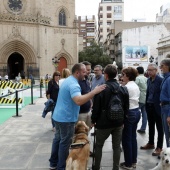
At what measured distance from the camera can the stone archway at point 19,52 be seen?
106ft

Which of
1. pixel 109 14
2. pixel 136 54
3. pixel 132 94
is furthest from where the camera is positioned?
pixel 109 14

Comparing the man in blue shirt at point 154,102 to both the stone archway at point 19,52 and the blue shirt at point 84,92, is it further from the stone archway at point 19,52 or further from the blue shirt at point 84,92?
the stone archway at point 19,52

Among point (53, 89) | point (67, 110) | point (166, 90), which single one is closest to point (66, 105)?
point (67, 110)

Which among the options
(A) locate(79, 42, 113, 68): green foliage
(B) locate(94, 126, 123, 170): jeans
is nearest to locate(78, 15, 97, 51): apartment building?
(A) locate(79, 42, 113, 68): green foliage

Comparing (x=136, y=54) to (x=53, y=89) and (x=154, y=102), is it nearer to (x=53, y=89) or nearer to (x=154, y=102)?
(x=53, y=89)

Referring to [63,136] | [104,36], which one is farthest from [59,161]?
[104,36]

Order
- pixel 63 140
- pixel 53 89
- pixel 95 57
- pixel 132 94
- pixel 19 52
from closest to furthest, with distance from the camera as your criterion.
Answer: pixel 63 140 < pixel 132 94 < pixel 53 89 < pixel 19 52 < pixel 95 57

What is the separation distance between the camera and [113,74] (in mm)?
4078

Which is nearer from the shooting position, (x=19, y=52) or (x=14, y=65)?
(x=19, y=52)

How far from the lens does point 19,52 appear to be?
33500 millimetres

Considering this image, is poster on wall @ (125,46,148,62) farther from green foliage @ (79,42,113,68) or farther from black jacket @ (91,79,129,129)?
green foliage @ (79,42,113,68)

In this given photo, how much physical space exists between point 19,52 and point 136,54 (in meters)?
17.9

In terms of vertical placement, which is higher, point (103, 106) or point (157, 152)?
point (103, 106)

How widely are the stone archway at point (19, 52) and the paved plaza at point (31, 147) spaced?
2436 centimetres
